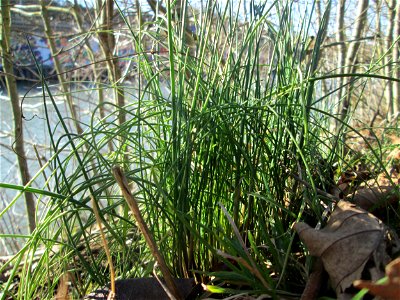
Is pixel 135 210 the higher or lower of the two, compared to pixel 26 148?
higher

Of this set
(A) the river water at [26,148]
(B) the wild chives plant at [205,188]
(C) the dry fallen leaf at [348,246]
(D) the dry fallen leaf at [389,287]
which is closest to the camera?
(D) the dry fallen leaf at [389,287]

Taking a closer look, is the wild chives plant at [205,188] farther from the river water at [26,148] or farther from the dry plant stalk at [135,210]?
the river water at [26,148]

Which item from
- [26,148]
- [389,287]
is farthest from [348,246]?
[26,148]

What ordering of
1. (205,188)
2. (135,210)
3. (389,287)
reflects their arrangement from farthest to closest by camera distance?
(205,188) < (135,210) < (389,287)

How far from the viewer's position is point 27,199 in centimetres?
233

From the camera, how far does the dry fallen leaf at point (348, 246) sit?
1.81 feet

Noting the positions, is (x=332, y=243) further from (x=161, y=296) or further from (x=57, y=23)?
(x=57, y=23)

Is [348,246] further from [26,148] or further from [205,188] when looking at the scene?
[26,148]

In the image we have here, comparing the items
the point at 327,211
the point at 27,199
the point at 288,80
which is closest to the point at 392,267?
the point at 327,211

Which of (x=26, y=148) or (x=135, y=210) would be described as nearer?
(x=135, y=210)

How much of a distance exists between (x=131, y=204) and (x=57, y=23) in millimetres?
4455

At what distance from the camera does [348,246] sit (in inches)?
22.4

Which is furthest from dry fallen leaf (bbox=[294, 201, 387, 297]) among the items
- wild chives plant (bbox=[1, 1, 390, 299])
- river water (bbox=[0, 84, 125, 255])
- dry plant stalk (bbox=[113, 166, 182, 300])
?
river water (bbox=[0, 84, 125, 255])

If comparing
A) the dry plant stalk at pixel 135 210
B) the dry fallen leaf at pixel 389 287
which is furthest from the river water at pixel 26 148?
the dry fallen leaf at pixel 389 287
